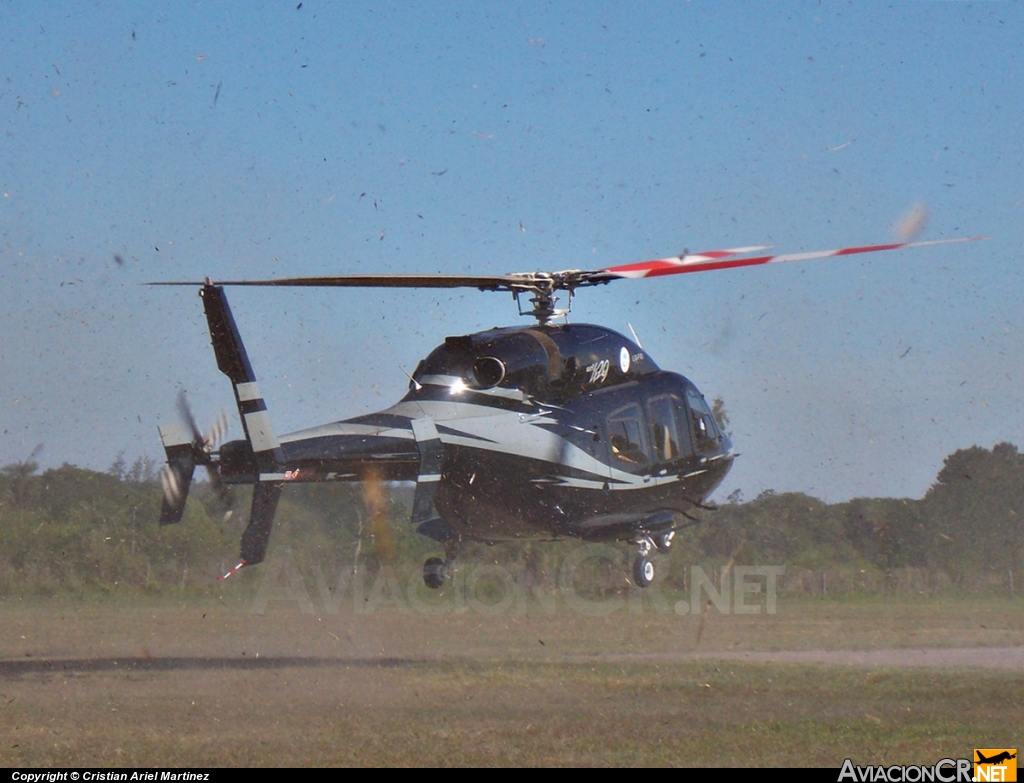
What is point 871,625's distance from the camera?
2408 centimetres

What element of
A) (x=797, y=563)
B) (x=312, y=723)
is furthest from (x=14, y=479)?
(x=797, y=563)

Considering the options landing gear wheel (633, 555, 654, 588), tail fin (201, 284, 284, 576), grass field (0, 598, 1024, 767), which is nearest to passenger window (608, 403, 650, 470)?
landing gear wheel (633, 555, 654, 588)

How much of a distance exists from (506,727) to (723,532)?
51.9 feet

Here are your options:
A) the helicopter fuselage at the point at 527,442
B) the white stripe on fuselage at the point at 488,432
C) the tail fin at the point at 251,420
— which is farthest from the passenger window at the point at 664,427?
the tail fin at the point at 251,420

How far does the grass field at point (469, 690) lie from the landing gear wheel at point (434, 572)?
1321 millimetres

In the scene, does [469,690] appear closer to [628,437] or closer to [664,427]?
[628,437]

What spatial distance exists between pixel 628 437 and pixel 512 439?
1776mm

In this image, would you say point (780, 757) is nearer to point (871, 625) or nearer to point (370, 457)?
point (370, 457)

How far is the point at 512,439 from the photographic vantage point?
1341 cm

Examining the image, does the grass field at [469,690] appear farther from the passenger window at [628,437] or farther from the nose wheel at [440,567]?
the passenger window at [628,437]

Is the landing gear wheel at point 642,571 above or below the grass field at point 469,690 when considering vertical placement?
above

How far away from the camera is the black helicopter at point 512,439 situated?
482 inches

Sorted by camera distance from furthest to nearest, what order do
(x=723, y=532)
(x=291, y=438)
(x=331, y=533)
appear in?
(x=723, y=532), (x=331, y=533), (x=291, y=438)

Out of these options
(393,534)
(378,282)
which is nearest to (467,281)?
(378,282)
